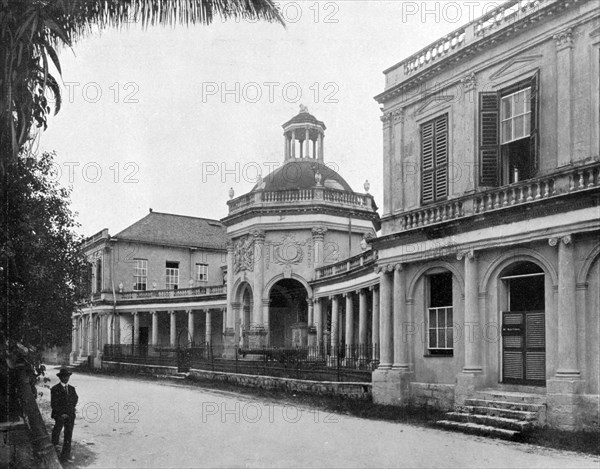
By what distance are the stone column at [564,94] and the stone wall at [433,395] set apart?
18.7ft

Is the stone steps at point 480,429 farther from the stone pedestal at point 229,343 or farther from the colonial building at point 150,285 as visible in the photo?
the colonial building at point 150,285

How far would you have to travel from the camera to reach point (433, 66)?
16.7m

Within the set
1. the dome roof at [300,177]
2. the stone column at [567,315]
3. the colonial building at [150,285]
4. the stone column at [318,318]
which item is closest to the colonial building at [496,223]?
the stone column at [567,315]

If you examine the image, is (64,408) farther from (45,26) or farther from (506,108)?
(506,108)

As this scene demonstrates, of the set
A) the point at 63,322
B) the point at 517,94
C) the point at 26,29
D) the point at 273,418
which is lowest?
the point at 273,418

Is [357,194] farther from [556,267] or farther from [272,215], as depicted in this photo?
[556,267]

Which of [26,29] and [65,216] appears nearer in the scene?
[26,29]

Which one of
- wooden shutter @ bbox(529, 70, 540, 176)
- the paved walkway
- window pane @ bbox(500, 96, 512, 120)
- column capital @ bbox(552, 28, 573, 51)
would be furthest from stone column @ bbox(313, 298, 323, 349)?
column capital @ bbox(552, 28, 573, 51)

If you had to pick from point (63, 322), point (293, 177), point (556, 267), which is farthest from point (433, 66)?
point (293, 177)

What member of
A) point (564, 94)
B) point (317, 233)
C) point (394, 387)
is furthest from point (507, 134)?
point (317, 233)

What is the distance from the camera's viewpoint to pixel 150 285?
48.6 metres

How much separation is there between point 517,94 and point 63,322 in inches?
490

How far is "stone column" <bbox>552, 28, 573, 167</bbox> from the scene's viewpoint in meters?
13.3

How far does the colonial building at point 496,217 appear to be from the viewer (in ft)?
41.9
